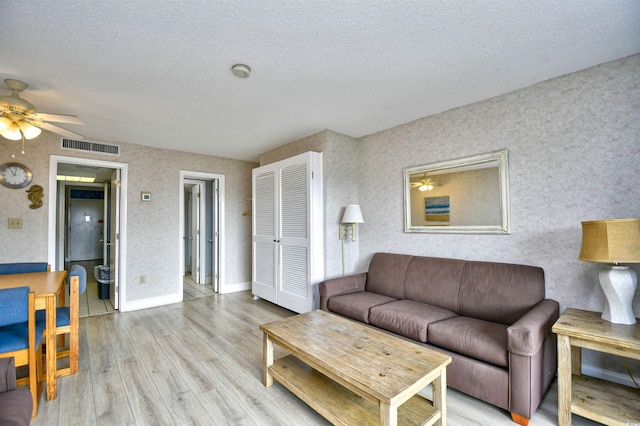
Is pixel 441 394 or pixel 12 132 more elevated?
pixel 12 132

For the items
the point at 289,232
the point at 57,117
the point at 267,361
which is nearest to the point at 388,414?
the point at 267,361

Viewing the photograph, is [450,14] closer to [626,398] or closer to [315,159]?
[315,159]

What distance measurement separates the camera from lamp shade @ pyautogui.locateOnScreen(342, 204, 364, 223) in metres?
3.38

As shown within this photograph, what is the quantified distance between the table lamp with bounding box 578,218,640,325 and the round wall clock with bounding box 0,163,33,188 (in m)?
5.45

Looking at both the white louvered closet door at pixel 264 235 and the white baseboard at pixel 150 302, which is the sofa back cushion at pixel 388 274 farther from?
the white baseboard at pixel 150 302

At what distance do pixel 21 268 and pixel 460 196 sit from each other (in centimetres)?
444

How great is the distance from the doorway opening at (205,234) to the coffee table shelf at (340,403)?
10.9 feet

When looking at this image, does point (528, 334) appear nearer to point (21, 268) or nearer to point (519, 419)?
point (519, 419)

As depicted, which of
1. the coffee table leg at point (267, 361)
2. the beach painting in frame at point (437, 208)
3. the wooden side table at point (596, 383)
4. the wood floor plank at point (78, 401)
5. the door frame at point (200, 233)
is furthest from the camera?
the door frame at point (200, 233)

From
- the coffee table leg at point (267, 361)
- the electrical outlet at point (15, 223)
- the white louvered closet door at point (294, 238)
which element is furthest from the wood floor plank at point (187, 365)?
the electrical outlet at point (15, 223)

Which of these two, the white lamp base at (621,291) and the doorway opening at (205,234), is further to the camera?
the doorway opening at (205,234)

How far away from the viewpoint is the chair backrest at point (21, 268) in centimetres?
274

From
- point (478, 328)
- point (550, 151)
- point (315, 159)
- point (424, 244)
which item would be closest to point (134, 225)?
point (315, 159)

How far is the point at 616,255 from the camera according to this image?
5.47 ft
